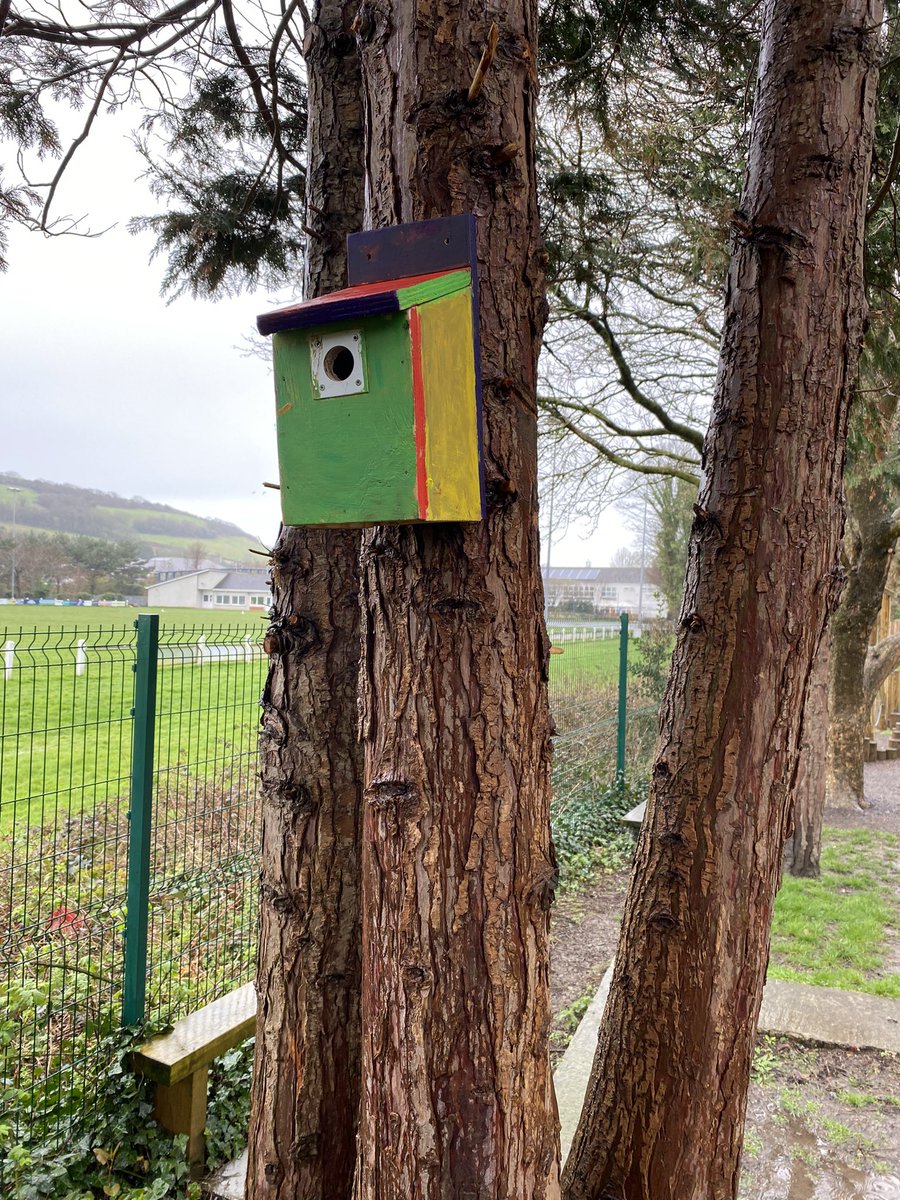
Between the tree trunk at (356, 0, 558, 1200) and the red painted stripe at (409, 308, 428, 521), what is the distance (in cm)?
13

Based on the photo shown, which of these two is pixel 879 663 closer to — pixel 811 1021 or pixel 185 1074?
pixel 811 1021

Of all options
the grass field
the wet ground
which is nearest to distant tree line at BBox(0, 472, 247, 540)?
the grass field

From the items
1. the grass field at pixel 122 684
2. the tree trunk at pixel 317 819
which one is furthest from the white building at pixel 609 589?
the tree trunk at pixel 317 819

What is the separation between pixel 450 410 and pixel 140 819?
93.3 inches

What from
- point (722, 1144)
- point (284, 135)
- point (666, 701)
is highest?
point (284, 135)

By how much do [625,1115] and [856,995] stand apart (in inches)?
120

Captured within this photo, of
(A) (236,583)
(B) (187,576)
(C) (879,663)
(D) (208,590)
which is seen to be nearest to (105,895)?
(D) (208,590)

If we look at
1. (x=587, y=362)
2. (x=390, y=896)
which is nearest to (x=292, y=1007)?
(x=390, y=896)

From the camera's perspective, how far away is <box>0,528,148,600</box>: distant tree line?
5.62 metres

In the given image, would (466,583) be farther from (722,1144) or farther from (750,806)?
(722,1144)

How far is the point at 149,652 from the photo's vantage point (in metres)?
→ 2.97

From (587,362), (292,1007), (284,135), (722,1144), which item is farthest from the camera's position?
(587,362)

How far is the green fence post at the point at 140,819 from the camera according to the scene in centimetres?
288

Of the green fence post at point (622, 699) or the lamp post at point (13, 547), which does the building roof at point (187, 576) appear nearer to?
the lamp post at point (13, 547)
